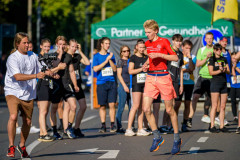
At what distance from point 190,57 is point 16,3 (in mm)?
31668

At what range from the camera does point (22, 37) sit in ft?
28.6

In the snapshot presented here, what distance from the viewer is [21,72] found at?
340 inches

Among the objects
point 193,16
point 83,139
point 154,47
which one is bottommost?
point 83,139

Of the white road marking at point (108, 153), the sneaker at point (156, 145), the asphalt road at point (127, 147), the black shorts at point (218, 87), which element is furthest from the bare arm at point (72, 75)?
the sneaker at point (156, 145)

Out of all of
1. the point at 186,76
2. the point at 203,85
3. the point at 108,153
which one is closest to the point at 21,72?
the point at 108,153

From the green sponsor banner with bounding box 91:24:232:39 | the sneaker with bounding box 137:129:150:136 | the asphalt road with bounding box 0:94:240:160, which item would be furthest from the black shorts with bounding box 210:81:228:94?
the green sponsor banner with bounding box 91:24:232:39

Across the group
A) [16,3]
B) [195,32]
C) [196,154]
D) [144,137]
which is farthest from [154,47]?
[16,3]

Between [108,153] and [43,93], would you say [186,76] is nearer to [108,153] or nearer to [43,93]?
[43,93]

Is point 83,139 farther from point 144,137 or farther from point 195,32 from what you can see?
point 195,32

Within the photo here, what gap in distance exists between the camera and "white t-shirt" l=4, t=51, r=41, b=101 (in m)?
8.59

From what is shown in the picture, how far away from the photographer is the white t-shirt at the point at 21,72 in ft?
28.2

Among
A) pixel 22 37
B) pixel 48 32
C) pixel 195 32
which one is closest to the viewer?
pixel 22 37

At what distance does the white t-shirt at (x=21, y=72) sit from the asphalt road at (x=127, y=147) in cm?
99

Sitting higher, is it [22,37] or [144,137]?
[22,37]
